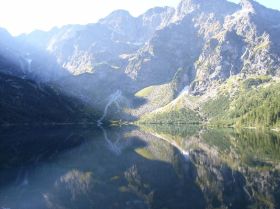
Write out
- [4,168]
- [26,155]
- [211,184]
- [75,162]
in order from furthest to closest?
[26,155], [75,162], [4,168], [211,184]

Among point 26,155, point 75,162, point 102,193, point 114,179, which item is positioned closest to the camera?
point 102,193

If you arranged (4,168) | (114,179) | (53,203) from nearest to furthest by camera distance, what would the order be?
(53,203) → (114,179) → (4,168)

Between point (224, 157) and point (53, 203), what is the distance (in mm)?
65598

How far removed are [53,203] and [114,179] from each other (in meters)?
23.8

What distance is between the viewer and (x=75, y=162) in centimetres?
11281

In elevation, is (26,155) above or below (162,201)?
below

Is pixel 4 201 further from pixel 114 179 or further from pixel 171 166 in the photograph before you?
pixel 171 166

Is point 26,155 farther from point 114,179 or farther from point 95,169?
point 114,179

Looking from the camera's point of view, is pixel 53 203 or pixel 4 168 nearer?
pixel 53 203

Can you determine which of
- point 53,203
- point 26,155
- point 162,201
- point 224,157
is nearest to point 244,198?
point 162,201

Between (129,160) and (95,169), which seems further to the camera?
(129,160)

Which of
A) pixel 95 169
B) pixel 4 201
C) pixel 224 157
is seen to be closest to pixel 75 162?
pixel 95 169

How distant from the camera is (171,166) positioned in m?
103

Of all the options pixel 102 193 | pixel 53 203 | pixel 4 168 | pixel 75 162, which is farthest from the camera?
pixel 75 162
